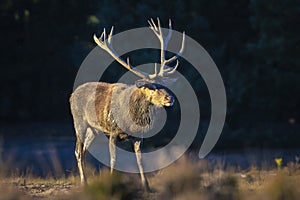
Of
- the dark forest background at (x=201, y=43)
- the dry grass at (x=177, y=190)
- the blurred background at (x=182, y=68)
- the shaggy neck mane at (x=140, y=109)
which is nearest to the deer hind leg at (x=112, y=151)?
the shaggy neck mane at (x=140, y=109)

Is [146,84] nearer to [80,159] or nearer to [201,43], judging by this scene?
[80,159]

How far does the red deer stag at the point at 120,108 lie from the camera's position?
1162 centimetres

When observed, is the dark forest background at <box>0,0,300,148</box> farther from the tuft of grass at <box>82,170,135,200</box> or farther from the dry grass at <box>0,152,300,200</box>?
the tuft of grass at <box>82,170,135,200</box>

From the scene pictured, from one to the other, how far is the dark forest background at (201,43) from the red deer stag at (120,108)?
925cm

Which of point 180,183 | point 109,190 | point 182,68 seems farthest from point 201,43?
point 109,190

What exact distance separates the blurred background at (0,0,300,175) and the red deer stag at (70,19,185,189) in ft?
29.4

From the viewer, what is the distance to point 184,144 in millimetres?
20578

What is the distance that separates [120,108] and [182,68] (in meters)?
10.8

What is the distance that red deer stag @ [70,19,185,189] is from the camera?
11625mm

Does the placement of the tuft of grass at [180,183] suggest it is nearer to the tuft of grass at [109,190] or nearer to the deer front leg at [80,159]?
the tuft of grass at [109,190]

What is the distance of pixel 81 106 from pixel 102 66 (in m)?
10.2

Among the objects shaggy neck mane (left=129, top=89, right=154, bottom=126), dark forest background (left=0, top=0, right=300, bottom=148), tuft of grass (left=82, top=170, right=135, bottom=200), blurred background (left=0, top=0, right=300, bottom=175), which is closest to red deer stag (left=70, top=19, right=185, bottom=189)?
shaggy neck mane (left=129, top=89, right=154, bottom=126)

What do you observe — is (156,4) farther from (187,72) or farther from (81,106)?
(81,106)

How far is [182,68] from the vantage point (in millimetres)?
22656
